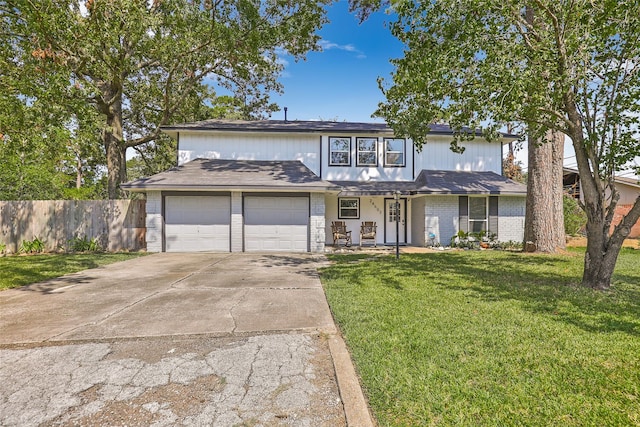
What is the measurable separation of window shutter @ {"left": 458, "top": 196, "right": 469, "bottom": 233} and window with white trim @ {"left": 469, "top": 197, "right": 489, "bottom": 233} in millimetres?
204

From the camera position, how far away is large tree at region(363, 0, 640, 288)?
5578 millimetres

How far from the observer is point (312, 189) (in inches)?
479

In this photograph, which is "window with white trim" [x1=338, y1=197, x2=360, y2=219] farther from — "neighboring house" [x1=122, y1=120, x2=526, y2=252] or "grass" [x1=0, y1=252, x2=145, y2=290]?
"grass" [x1=0, y1=252, x2=145, y2=290]

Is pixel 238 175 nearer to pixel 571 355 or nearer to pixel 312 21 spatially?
pixel 312 21

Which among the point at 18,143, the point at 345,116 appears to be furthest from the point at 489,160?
the point at 345,116

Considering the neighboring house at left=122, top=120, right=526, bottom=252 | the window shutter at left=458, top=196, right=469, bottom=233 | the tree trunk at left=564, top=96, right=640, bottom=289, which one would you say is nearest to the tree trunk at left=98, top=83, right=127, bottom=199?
the neighboring house at left=122, top=120, right=526, bottom=252

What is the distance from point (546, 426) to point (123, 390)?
3.23m

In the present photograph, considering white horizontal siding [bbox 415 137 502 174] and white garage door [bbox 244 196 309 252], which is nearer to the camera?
white garage door [bbox 244 196 309 252]

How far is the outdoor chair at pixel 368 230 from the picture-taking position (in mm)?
13859

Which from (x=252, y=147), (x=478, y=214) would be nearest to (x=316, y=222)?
(x=252, y=147)

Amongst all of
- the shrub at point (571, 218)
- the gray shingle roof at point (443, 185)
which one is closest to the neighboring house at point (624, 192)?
the shrub at point (571, 218)

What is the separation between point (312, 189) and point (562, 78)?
8.13m

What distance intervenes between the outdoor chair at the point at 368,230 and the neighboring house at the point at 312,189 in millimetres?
758

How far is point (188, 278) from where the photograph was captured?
728 centimetres
